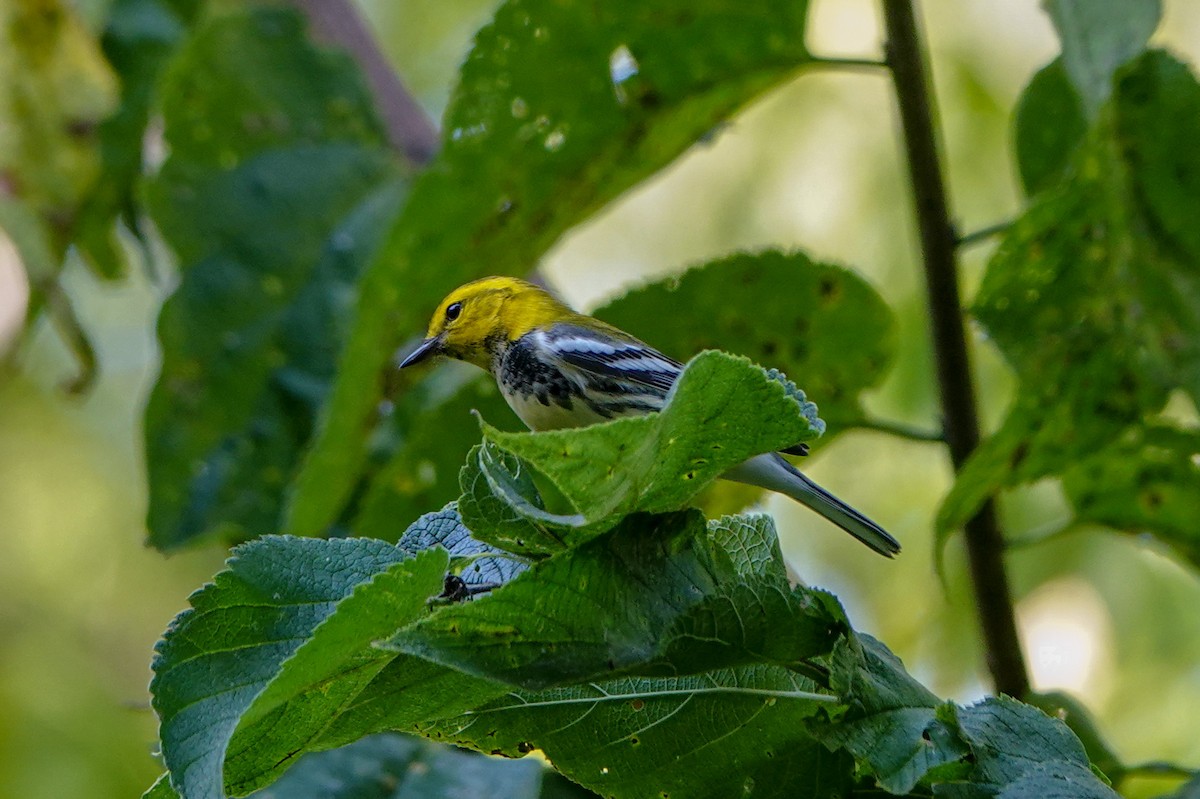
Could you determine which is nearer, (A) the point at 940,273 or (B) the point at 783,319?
A: (A) the point at 940,273

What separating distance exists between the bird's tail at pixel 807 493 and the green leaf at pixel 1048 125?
2.18 ft

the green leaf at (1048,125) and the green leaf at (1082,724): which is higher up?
the green leaf at (1048,125)

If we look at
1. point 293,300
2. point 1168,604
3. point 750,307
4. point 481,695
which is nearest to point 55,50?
point 293,300

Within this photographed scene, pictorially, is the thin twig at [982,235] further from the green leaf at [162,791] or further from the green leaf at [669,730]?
the green leaf at [162,791]

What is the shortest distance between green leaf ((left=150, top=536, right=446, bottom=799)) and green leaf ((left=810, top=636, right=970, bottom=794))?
1.31 ft

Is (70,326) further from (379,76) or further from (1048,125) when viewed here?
(1048,125)

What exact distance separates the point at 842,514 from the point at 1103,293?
626 mm

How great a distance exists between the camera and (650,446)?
1.12 metres

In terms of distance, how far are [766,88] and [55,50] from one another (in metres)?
1.73

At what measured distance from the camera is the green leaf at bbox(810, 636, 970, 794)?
1.22 meters

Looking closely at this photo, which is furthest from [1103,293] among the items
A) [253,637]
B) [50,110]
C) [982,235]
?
[50,110]

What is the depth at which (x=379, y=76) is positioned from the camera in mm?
3504

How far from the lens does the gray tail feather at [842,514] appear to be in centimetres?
241

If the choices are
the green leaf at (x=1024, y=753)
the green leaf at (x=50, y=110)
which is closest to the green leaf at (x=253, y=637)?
the green leaf at (x=1024, y=753)
